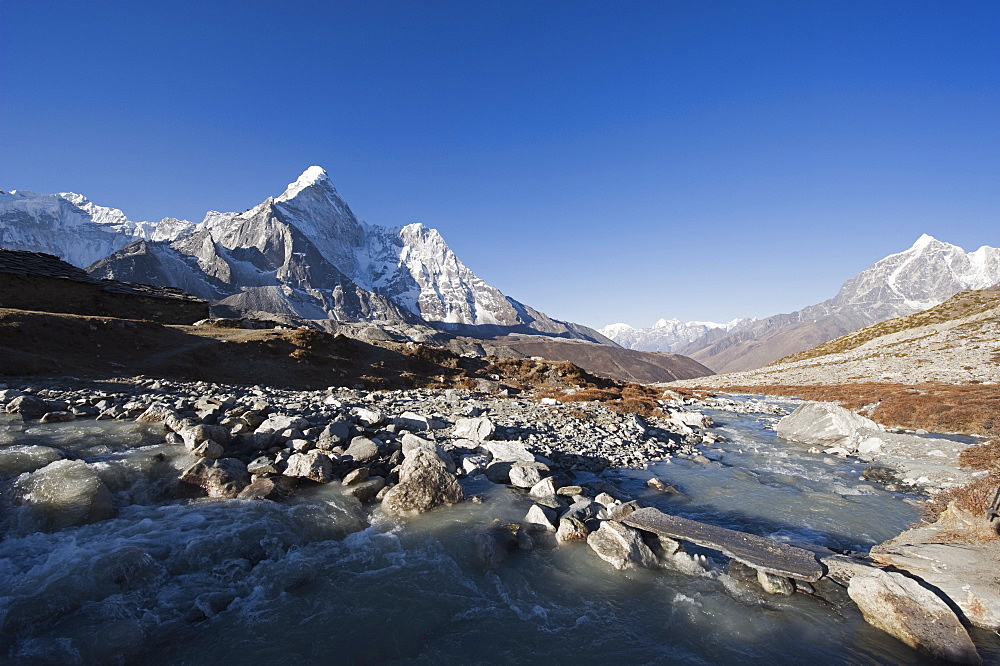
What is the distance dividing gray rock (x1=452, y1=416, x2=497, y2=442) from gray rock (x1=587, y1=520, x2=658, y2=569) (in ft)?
23.7

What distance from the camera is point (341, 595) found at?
21.5 feet

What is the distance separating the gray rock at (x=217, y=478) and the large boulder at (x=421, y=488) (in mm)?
3472

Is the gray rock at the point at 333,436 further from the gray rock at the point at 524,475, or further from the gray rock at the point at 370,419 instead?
the gray rock at the point at 524,475

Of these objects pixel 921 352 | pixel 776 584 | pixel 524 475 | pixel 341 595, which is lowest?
pixel 341 595

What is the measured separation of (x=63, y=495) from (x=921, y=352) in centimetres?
9108

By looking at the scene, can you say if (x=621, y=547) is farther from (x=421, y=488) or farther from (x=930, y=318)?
(x=930, y=318)

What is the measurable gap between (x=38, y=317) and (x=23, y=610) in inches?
1081

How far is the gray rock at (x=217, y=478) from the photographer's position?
9219 millimetres

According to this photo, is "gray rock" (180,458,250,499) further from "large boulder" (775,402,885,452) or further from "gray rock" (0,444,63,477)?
"large boulder" (775,402,885,452)

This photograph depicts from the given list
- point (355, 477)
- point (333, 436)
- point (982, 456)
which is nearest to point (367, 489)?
point (355, 477)

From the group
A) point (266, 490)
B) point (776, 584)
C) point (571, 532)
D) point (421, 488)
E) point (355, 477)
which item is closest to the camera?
point (776, 584)

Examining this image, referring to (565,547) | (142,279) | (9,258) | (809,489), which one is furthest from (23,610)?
(142,279)

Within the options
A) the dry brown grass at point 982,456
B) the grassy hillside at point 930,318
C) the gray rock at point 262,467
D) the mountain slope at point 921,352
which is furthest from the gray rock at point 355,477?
the grassy hillside at point 930,318

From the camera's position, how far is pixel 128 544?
277 inches
